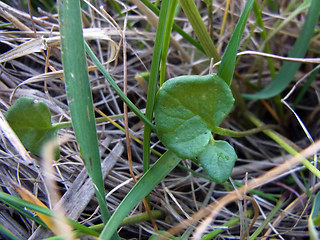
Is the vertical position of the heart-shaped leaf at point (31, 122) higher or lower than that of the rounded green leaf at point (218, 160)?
higher

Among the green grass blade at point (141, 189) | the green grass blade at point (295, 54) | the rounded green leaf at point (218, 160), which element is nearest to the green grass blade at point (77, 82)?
the green grass blade at point (141, 189)

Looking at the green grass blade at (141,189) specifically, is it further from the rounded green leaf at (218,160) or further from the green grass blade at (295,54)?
the green grass blade at (295,54)

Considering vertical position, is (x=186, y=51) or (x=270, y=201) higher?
(x=186, y=51)

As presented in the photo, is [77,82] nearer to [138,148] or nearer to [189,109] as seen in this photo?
[189,109]

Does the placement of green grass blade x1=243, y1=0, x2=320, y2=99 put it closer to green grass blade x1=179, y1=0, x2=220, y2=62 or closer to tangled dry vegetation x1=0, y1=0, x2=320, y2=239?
tangled dry vegetation x1=0, y1=0, x2=320, y2=239

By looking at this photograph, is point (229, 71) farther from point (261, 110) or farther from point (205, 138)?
point (261, 110)

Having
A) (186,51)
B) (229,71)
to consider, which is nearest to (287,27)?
(186,51)

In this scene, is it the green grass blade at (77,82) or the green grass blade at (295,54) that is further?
the green grass blade at (295,54)
